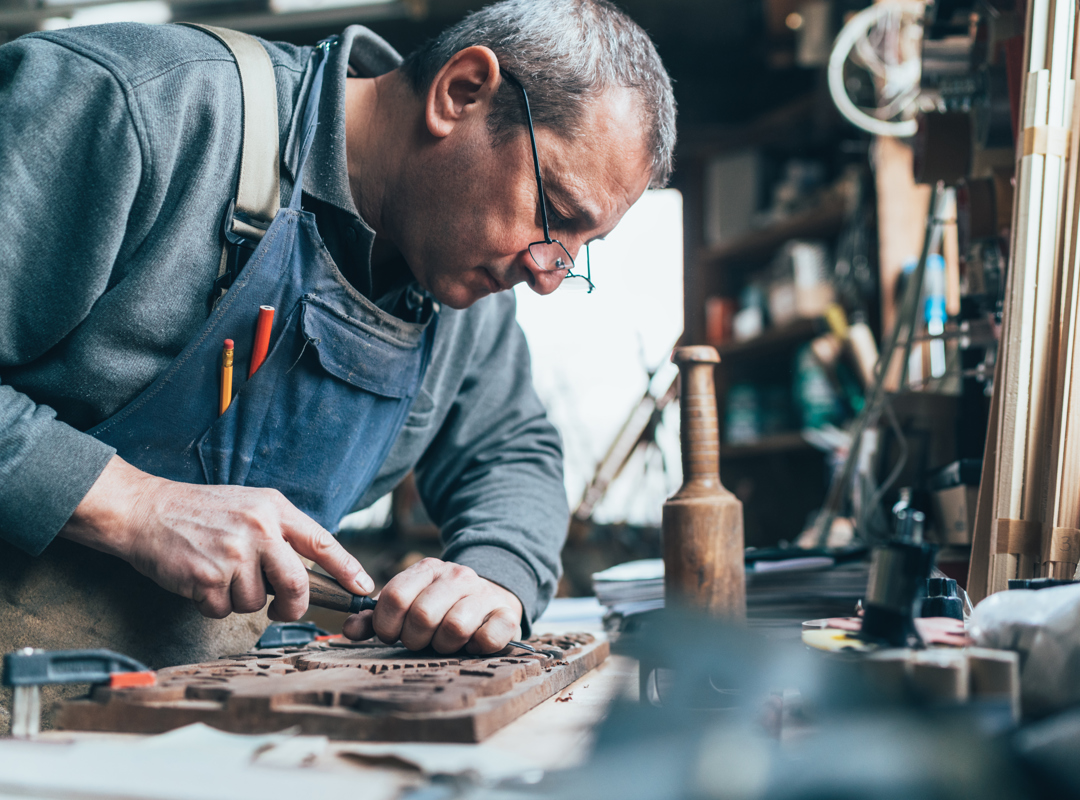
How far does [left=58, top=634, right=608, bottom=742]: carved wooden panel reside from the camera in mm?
533

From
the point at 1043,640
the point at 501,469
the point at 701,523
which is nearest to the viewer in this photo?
the point at 1043,640

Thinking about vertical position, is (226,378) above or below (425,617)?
above

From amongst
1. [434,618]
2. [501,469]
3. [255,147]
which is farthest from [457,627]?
[255,147]

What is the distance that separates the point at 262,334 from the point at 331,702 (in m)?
0.53

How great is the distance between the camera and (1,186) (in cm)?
86

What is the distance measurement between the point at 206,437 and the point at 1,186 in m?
0.33

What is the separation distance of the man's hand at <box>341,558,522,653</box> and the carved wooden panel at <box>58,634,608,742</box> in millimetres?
129

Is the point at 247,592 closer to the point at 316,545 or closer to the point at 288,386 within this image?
the point at 316,545

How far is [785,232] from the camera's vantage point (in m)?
3.34

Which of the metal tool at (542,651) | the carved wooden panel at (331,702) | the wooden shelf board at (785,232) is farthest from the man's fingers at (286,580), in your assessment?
the wooden shelf board at (785,232)

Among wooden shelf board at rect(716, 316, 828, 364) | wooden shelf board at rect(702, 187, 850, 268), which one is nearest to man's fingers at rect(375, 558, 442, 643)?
wooden shelf board at rect(716, 316, 828, 364)

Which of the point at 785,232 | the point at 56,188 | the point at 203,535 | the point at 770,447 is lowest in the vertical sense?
the point at 770,447

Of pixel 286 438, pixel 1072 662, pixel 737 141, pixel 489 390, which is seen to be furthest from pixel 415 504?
pixel 1072 662

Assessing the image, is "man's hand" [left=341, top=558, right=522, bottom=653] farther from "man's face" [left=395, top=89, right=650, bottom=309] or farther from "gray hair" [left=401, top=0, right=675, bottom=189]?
"gray hair" [left=401, top=0, right=675, bottom=189]
